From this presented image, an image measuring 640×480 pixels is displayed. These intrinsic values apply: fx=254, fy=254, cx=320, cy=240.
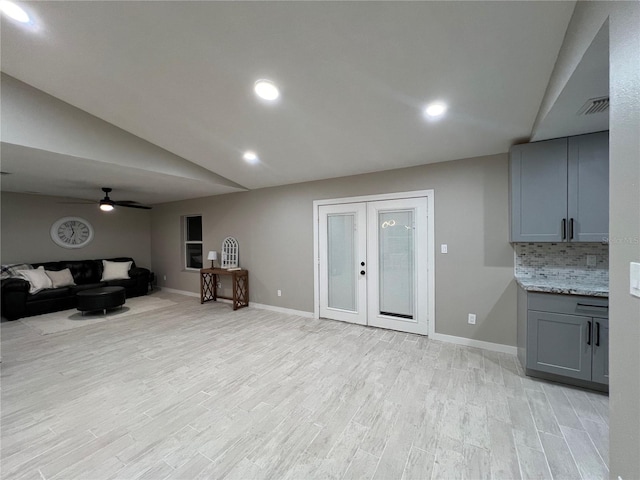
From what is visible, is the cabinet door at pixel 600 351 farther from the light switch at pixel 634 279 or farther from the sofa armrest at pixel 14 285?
the sofa armrest at pixel 14 285

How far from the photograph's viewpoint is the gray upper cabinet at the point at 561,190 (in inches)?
90.0

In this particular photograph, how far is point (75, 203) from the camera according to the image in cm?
531

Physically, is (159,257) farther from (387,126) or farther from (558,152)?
(558,152)

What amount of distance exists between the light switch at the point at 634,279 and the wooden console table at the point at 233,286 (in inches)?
188

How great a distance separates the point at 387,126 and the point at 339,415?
2657mm

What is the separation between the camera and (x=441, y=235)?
3.29m

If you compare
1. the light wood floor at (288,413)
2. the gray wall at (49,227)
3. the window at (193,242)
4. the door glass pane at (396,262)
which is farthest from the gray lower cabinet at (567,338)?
the gray wall at (49,227)

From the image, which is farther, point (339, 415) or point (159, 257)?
point (159, 257)

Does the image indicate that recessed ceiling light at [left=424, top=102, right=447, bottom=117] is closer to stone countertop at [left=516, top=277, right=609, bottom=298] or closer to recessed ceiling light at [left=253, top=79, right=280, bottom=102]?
recessed ceiling light at [left=253, top=79, right=280, bottom=102]

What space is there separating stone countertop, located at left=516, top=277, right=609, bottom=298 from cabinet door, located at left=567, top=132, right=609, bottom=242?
1.46ft

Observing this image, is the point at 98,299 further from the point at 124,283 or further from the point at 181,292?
the point at 181,292

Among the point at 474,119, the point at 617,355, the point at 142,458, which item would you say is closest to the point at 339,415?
the point at 142,458

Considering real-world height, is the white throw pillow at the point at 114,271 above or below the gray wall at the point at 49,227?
below

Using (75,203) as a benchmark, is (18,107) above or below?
above
